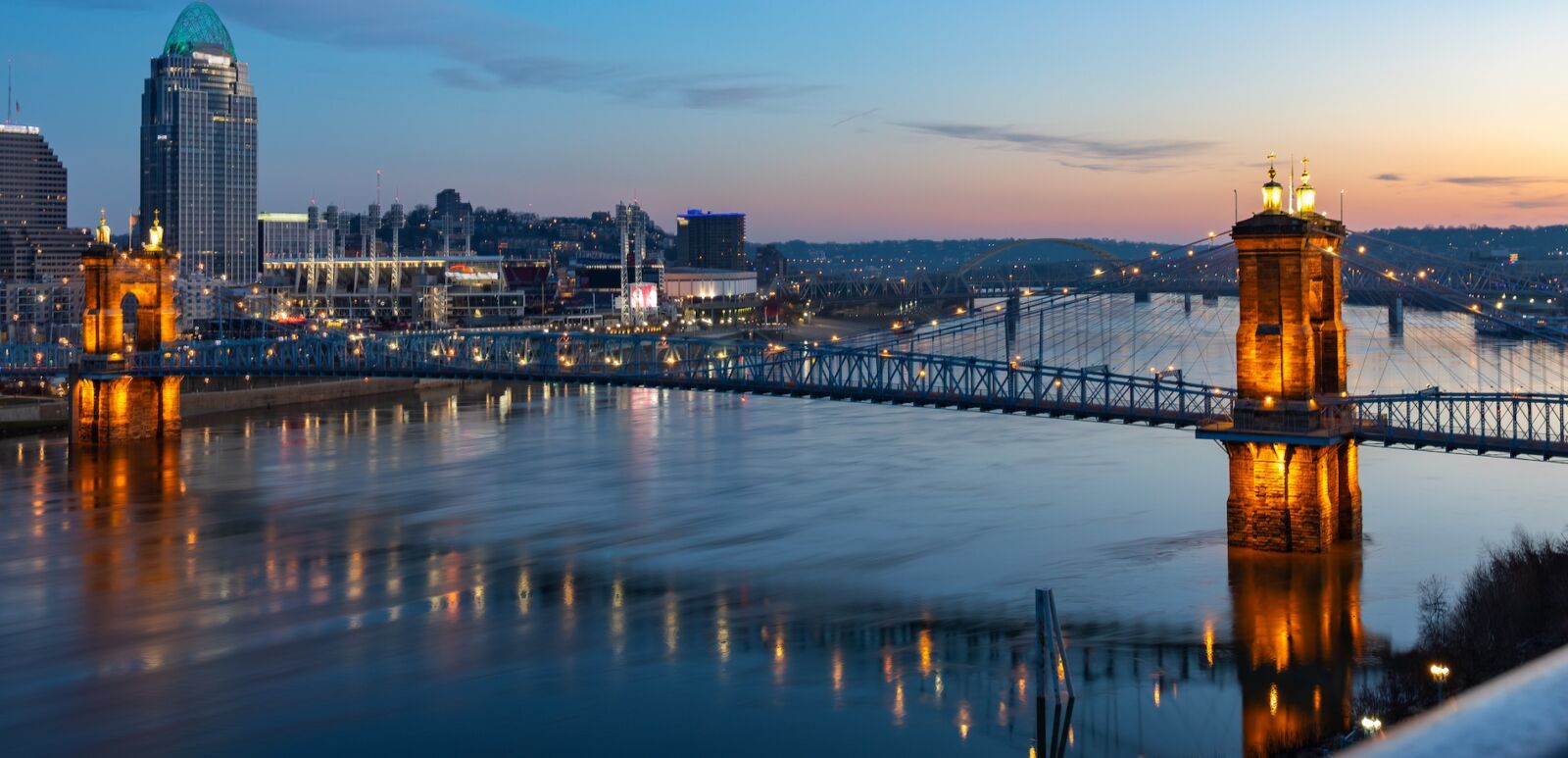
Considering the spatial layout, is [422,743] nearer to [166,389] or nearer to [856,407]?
[166,389]

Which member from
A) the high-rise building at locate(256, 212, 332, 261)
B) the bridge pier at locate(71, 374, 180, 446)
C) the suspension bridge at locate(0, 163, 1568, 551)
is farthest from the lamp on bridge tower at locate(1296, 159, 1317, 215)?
the high-rise building at locate(256, 212, 332, 261)

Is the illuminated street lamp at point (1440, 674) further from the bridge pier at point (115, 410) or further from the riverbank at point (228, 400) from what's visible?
the riverbank at point (228, 400)

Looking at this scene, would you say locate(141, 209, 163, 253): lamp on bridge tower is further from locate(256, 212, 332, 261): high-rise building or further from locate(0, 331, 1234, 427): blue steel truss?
locate(256, 212, 332, 261): high-rise building

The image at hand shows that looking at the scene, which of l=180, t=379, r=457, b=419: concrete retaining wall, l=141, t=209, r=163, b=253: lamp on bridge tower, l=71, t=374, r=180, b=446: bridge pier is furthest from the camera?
l=180, t=379, r=457, b=419: concrete retaining wall

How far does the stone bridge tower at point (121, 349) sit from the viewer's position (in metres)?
54.1

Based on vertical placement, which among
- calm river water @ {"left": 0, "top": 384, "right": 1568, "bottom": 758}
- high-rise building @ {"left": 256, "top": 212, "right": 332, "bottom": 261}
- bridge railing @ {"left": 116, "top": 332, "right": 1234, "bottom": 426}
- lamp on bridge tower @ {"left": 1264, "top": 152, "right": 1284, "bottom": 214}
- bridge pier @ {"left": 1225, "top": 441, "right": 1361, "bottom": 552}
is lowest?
calm river water @ {"left": 0, "top": 384, "right": 1568, "bottom": 758}

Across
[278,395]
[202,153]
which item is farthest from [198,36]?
[278,395]

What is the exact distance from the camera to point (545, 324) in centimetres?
10631

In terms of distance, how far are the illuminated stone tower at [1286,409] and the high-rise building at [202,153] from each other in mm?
175490

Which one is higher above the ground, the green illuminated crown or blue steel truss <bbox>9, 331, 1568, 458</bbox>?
the green illuminated crown

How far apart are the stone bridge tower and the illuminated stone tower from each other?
40129mm

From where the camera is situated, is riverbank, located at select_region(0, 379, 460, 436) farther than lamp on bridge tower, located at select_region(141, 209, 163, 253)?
No

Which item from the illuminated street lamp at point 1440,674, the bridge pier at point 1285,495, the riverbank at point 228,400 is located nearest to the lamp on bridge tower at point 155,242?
the riverbank at point 228,400

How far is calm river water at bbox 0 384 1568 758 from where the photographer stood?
20.4 m
